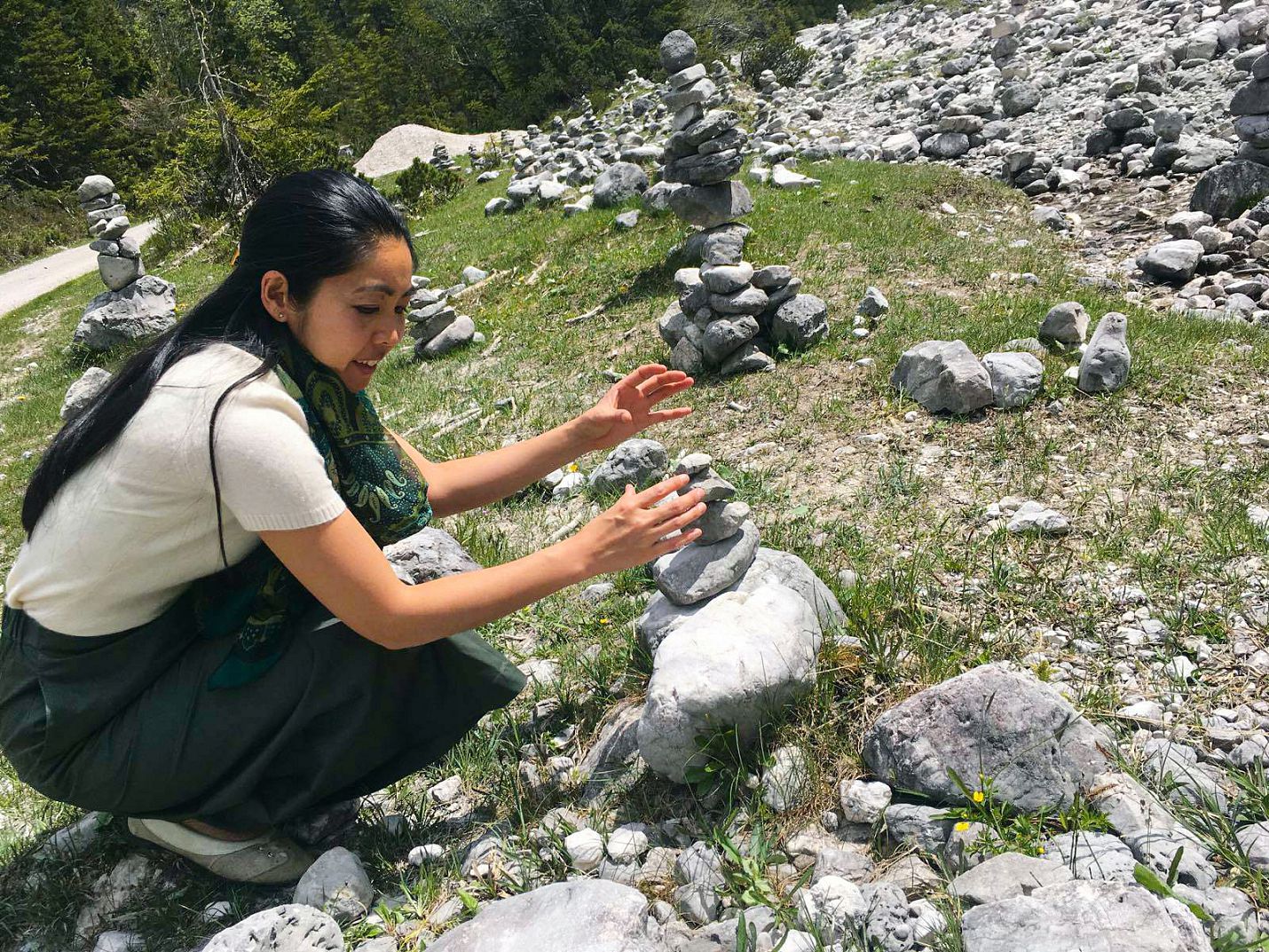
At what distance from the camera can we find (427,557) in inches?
166

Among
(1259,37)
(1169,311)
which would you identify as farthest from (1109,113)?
(1169,311)

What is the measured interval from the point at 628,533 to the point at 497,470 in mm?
1156

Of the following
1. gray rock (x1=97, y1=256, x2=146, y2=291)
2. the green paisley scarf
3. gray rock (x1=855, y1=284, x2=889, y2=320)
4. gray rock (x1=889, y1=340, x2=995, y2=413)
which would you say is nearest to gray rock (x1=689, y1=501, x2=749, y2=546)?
the green paisley scarf

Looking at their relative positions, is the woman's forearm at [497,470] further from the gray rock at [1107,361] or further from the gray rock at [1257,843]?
the gray rock at [1107,361]

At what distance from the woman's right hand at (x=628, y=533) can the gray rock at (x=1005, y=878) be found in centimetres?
125

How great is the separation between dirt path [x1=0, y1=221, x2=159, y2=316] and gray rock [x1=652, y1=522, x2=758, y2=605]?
19509 mm

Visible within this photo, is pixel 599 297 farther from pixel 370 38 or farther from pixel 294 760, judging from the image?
pixel 370 38

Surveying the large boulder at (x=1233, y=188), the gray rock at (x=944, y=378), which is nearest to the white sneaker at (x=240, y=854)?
the gray rock at (x=944, y=378)

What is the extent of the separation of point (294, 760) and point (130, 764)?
0.49 meters

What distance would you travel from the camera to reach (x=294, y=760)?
292 cm

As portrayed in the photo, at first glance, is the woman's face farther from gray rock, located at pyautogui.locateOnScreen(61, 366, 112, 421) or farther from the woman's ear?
gray rock, located at pyautogui.locateOnScreen(61, 366, 112, 421)

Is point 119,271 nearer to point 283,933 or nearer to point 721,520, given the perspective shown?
point 721,520

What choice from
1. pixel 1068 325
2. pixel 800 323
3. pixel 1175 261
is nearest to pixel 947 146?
pixel 1175 261

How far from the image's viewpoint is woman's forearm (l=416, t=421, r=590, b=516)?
3.58 metres
